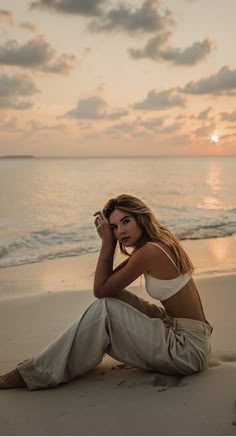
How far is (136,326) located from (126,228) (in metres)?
0.74

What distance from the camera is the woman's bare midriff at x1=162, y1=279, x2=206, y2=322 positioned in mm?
3539

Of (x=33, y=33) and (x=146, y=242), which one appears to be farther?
(x=33, y=33)

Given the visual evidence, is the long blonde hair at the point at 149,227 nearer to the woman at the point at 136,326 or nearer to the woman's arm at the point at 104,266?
the woman at the point at 136,326

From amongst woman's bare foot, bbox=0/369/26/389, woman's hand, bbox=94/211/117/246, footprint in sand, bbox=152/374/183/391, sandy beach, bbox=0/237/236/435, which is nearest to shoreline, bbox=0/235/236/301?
sandy beach, bbox=0/237/236/435

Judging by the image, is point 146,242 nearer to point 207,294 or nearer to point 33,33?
point 207,294

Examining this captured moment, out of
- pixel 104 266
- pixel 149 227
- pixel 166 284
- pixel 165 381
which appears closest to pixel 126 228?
pixel 149 227

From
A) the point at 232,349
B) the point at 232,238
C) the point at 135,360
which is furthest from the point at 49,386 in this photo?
the point at 232,238

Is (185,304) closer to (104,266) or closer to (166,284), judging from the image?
(166,284)

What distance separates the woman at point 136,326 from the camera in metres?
3.43

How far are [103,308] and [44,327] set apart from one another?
6.83ft

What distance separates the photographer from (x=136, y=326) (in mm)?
3418

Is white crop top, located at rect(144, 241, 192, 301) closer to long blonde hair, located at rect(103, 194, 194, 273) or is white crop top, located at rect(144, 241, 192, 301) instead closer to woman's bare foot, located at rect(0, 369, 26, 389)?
long blonde hair, located at rect(103, 194, 194, 273)

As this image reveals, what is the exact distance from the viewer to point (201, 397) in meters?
→ 3.09

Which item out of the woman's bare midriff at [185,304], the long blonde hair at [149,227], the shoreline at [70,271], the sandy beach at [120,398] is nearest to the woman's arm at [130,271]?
the long blonde hair at [149,227]
